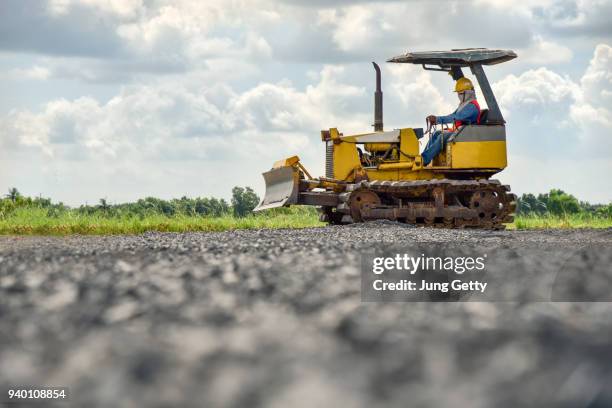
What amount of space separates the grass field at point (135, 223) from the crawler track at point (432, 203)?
1.97m

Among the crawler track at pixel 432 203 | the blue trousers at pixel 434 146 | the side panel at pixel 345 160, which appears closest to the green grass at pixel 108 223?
the side panel at pixel 345 160

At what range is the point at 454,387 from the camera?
232 cm

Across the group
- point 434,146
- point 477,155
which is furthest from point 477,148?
point 434,146

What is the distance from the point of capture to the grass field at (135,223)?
1382 centimetres

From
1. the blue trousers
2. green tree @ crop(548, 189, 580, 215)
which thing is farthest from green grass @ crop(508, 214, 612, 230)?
green tree @ crop(548, 189, 580, 215)

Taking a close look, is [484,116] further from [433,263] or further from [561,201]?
[561,201]

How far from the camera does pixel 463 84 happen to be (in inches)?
599

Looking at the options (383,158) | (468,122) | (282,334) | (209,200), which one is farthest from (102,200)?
(282,334)

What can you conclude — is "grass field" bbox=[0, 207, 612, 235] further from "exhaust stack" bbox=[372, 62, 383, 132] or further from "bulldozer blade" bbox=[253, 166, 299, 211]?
"exhaust stack" bbox=[372, 62, 383, 132]

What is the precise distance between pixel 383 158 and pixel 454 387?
43.6 feet

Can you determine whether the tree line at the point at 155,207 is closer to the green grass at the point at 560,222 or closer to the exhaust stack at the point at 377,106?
the green grass at the point at 560,222

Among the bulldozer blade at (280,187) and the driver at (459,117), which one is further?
the driver at (459,117)

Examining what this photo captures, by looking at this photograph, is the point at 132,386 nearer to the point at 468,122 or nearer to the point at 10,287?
the point at 10,287
